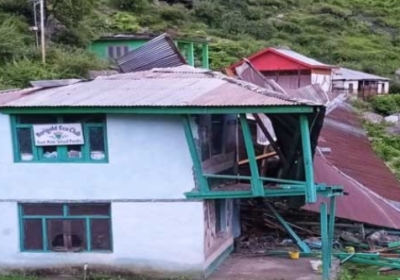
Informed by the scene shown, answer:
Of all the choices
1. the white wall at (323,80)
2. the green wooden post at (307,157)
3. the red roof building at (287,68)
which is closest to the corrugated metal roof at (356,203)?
the green wooden post at (307,157)

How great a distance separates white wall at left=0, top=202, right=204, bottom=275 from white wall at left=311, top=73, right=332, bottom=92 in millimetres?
28990

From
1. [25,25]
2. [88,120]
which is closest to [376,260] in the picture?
[88,120]

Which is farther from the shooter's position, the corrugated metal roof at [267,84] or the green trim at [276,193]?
the corrugated metal roof at [267,84]

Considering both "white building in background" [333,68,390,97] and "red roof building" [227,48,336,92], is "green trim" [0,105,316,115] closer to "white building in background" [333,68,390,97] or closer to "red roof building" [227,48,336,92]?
"red roof building" [227,48,336,92]

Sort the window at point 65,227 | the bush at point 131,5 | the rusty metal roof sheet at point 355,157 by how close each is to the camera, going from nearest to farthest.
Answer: the window at point 65,227 → the rusty metal roof sheet at point 355,157 → the bush at point 131,5

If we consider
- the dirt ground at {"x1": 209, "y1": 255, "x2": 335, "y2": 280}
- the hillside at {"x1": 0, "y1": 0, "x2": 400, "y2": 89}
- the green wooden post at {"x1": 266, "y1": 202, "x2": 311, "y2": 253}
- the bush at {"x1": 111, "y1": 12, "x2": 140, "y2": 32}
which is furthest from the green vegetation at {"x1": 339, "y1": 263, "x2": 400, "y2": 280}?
the bush at {"x1": 111, "y1": 12, "x2": 140, "y2": 32}

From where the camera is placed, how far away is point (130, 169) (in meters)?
14.9

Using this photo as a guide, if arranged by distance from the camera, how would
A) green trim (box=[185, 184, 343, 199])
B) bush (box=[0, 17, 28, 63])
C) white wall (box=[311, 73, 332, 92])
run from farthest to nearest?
white wall (box=[311, 73, 332, 92]), bush (box=[0, 17, 28, 63]), green trim (box=[185, 184, 343, 199])

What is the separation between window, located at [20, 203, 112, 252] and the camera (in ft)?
49.6

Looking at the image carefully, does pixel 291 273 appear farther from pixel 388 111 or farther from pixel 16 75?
pixel 388 111

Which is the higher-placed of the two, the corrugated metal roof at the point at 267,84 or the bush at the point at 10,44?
the bush at the point at 10,44

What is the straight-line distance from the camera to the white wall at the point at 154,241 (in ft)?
48.4

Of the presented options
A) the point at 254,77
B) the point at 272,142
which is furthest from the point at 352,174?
the point at 272,142

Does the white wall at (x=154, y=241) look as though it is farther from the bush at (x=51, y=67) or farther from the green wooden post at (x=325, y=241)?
the bush at (x=51, y=67)
